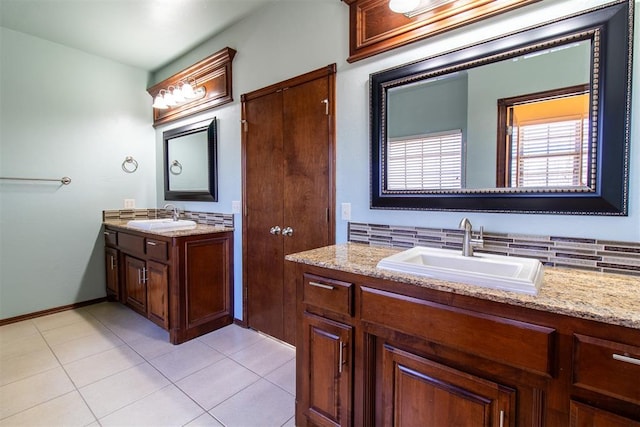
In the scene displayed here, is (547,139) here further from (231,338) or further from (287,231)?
(231,338)

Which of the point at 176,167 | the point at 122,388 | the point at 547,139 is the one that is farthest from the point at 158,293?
the point at 547,139

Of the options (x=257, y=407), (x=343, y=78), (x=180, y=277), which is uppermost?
(x=343, y=78)

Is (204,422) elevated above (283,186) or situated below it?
below

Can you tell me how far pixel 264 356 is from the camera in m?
2.18

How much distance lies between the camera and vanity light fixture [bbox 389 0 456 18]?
1517 millimetres

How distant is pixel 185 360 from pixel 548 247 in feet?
7.56

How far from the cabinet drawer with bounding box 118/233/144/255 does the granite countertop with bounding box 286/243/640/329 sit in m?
1.93

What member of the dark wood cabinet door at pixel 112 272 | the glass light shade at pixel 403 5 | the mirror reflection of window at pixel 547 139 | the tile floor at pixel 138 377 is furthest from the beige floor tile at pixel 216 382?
the glass light shade at pixel 403 5

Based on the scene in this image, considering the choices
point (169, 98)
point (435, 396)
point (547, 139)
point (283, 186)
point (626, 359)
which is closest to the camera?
point (626, 359)

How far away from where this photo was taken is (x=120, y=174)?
3.38 m

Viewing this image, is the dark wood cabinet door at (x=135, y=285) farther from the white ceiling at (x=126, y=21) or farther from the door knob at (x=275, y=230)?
the white ceiling at (x=126, y=21)

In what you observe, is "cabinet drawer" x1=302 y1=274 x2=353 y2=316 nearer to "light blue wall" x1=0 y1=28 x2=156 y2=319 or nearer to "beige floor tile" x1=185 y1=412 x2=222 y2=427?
"beige floor tile" x1=185 y1=412 x2=222 y2=427

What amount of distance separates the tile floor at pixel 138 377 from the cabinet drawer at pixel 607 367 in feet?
4.31

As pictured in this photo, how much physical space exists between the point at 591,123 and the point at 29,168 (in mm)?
4171
